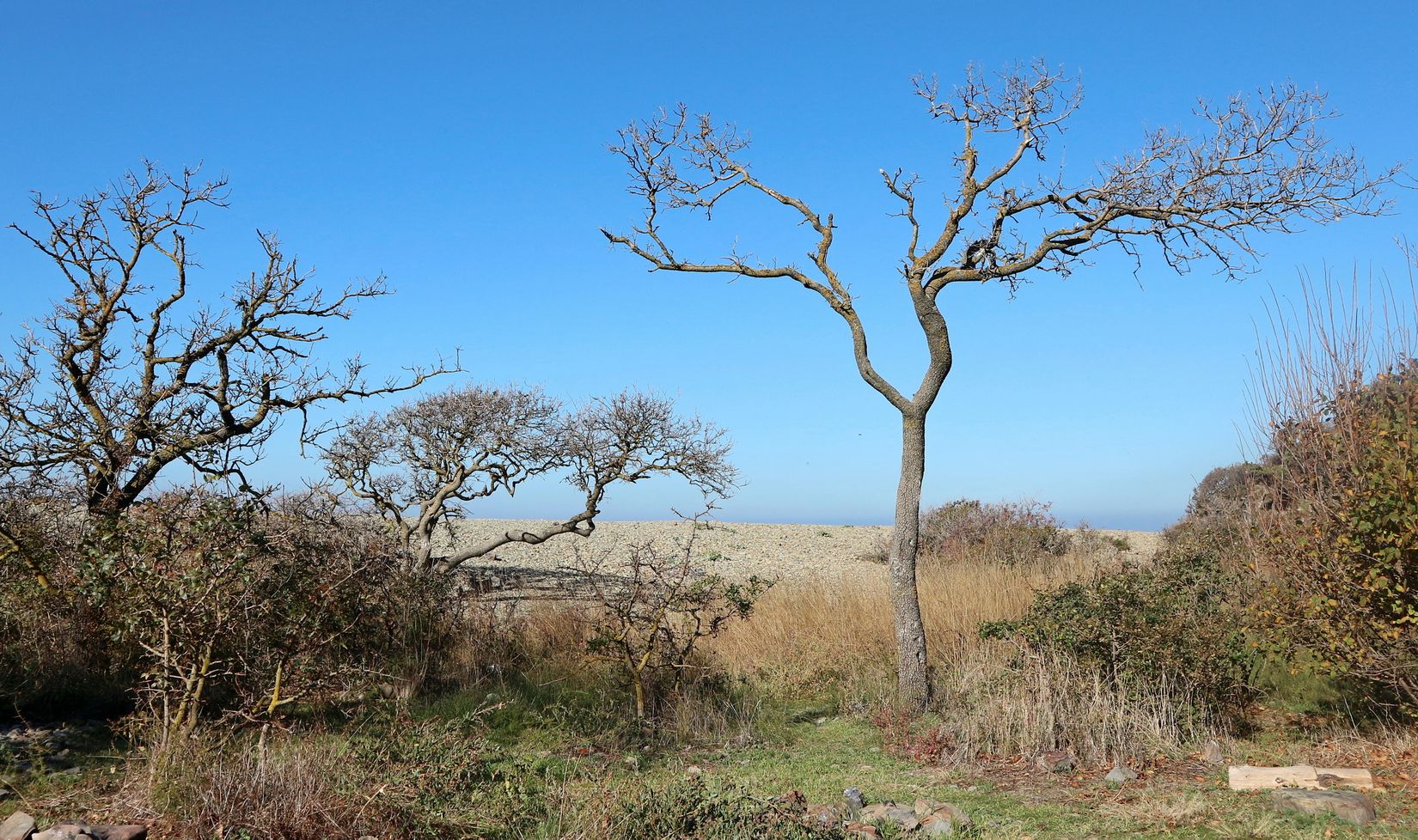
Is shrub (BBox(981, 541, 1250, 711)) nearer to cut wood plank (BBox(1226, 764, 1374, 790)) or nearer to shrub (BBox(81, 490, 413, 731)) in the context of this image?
cut wood plank (BBox(1226, 764, 1374, 790))

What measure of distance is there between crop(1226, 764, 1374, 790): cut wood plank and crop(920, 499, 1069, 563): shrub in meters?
9.54

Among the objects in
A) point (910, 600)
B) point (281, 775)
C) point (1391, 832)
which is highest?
point (910, 600)

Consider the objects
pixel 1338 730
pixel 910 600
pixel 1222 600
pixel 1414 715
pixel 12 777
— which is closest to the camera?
pixel 12 777

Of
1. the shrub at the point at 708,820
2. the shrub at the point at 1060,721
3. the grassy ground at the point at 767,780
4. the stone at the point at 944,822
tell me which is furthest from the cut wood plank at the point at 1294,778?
the shrub at the point at 708,820

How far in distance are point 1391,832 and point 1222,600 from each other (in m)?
4.79

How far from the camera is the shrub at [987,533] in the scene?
55.3 feet

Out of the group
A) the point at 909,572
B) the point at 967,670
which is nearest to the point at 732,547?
the point at 967,670

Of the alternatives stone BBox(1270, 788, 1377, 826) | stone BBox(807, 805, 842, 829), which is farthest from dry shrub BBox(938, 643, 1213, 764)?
stone BBox(807, 805, 842, 829)

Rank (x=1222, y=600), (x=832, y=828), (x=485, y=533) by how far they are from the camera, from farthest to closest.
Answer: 1. (x=485, y=533)
2. (x=1222, y=600)
3. (x=832, y=828)

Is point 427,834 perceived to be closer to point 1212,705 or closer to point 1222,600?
point 1212,705

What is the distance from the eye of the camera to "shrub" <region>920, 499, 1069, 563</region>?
16.9 meters

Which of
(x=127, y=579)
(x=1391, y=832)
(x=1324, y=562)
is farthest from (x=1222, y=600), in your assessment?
(x=127, y=579)

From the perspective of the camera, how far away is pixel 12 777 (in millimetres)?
6016

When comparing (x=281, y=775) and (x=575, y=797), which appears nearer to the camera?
(x=281, y=775)
